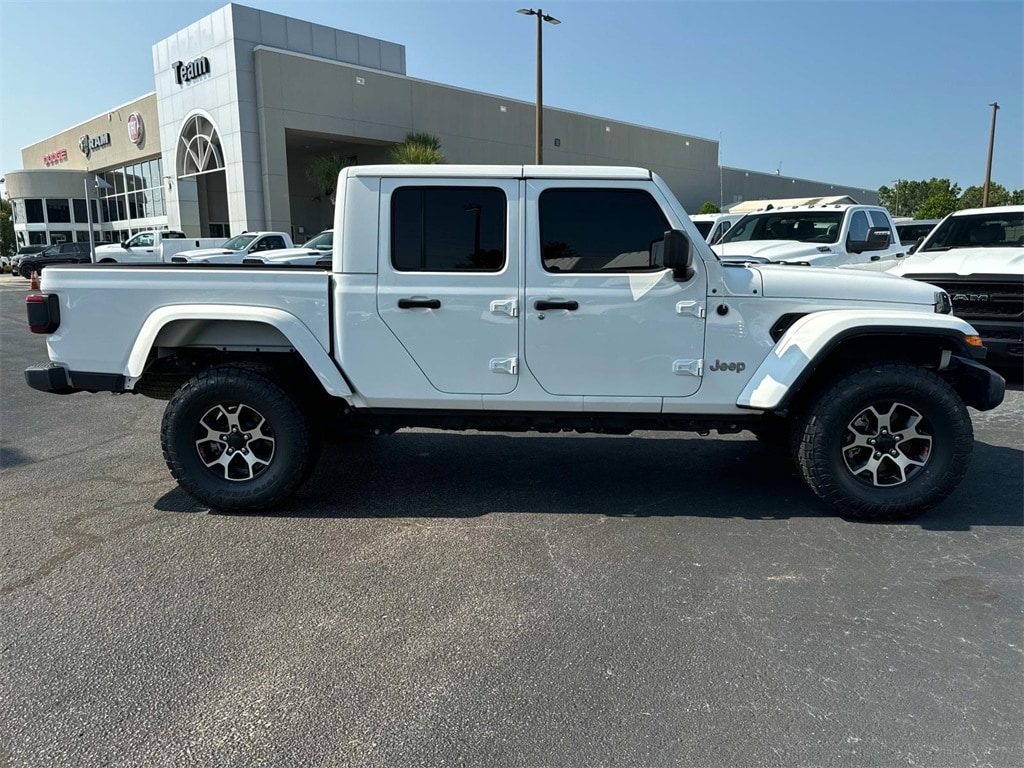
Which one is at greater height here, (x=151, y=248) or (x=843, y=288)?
(x=151, y=248)

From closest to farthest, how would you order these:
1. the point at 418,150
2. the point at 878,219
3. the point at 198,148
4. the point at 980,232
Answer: the point at 980,232
the point at 878,219
the point at 418,150
the point at 198,148

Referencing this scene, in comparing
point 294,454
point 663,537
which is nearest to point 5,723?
point 294,454

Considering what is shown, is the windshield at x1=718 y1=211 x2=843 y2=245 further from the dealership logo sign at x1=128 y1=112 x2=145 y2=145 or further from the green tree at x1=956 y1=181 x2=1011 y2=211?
the green tree at x1=956 y1=181 x2=1011 y2=211

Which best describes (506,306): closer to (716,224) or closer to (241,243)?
(716,224)

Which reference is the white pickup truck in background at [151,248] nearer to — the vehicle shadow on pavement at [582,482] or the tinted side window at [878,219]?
the tinted side window at [878,219]

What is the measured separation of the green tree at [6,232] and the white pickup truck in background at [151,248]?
37.5 meters

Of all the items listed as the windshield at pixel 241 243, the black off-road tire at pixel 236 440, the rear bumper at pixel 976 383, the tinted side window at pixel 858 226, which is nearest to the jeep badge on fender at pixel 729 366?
the rear bumper at pixel 976 383

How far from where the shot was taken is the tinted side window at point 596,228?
4.29 meters

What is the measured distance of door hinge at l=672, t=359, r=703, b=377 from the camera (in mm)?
4297

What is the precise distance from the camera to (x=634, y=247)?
429cm

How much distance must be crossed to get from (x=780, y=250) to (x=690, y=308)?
660 cm

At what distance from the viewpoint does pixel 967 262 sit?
8008 mm

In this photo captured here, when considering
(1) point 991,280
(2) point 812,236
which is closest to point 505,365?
(1) point 991,280

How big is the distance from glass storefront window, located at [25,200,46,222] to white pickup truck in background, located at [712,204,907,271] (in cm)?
5662
